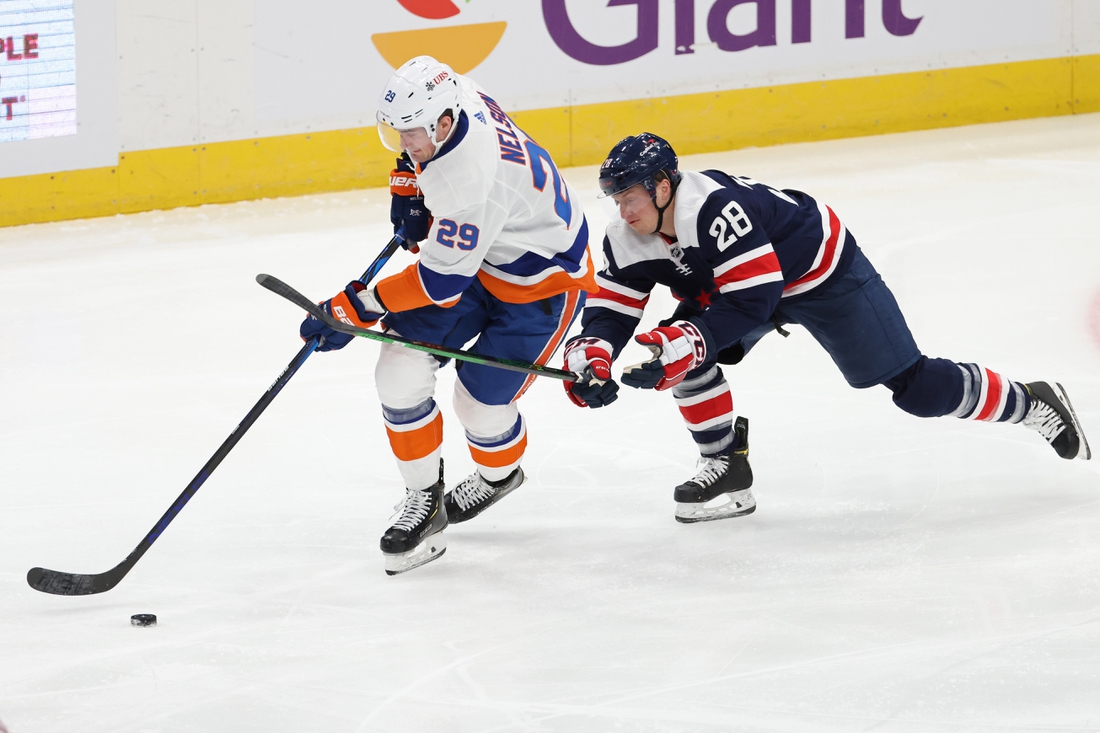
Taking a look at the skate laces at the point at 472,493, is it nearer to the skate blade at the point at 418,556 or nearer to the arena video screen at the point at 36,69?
the skate blade at the point at 418,556

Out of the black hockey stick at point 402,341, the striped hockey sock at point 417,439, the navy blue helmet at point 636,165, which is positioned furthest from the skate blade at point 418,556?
the navy blue helmet at point 636,165

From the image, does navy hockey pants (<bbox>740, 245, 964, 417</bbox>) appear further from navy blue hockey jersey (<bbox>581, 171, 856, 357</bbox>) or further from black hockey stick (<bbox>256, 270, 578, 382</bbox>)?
black hockey stick (<bbox>256, 270, 578, 382</bbox>)

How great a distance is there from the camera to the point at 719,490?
315 cm

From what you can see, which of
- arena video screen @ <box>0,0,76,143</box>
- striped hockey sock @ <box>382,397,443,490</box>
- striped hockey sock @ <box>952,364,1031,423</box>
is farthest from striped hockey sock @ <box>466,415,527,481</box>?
arena video screen @ <box>0,0,76,143</box>

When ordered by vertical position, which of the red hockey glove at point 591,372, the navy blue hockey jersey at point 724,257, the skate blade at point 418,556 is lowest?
the skate blade at point 418,556

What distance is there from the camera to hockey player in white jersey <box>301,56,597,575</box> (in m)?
2.74

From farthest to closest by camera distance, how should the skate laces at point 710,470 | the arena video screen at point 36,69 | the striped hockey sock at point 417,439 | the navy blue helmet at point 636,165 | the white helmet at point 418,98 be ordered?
the arena video screen at point 36,69 < the skate laces at point 710,470 < the striped hockey sock at point 417,439 < the navy blue helmet at point 636,165 < the white helmet at point 418,98

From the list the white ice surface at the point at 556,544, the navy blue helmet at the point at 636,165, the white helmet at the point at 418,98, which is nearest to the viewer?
the white ice surface at the point at 556,544

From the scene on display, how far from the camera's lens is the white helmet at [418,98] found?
267 cm

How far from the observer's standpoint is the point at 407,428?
295 cm

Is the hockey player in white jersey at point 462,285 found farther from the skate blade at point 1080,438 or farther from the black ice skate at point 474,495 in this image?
the skate blade at point 1080,438

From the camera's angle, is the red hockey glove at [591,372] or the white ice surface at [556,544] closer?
the white ice surface at [556,544]

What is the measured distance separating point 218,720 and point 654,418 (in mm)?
1867

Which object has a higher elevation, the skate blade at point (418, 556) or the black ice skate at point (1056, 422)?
the black ice skate at point (1056, 422)
